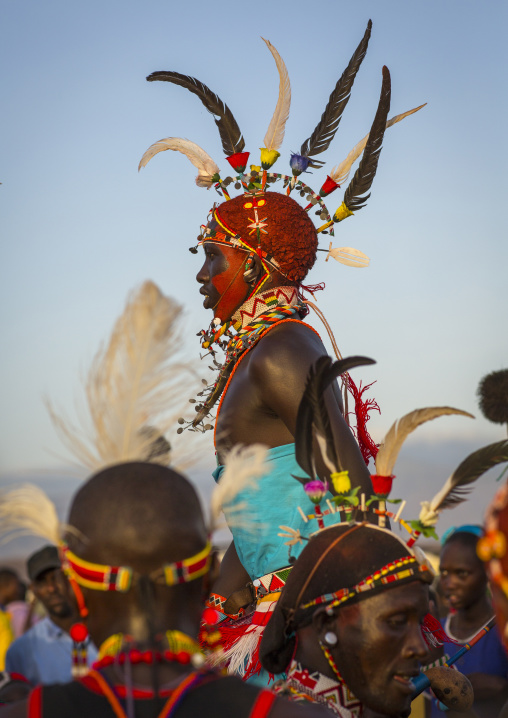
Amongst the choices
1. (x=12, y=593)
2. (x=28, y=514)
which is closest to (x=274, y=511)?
(x=28, y=514)

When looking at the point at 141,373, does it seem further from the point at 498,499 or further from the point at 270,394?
the point at 270,394

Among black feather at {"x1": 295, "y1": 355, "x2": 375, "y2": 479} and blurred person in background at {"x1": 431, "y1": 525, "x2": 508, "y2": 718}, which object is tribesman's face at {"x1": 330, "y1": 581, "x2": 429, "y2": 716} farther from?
blurred person in background at {"x1": 431, "y1": 525, "x2": 508, "y2": 718}

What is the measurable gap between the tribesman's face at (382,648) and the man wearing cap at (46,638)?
258 centimetres

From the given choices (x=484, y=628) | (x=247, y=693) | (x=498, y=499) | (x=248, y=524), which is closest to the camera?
(x=498, y=499)

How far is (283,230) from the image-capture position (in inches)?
198

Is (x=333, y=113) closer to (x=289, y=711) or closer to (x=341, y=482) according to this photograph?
(x=341, y=482)

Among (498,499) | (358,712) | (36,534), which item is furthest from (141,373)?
(358,712)

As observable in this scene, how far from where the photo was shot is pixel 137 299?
2676 mm

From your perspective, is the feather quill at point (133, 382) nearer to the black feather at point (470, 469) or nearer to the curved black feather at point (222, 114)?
the black feather at point (470, 469)

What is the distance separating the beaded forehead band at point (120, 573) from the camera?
7.91 feet

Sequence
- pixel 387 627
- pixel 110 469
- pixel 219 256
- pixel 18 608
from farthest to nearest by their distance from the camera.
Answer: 1. pixel 18 608
2. pixel 219 256
3. pixel 387 627
4. pixel 110 469

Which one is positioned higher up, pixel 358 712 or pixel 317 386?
pixel 317 386

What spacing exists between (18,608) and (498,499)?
8.47 metres

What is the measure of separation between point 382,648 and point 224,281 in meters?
2.34
